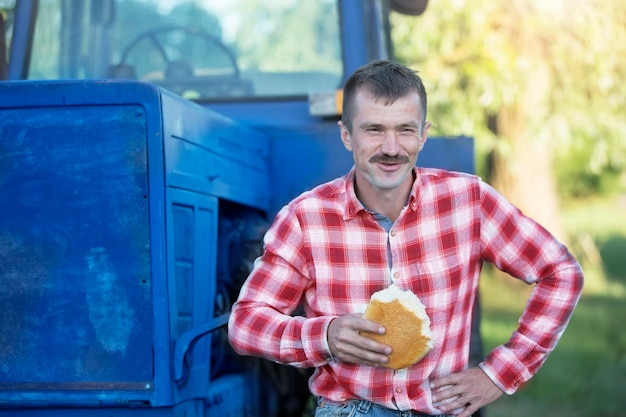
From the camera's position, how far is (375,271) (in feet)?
9.58

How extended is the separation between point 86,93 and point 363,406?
1.15 meters

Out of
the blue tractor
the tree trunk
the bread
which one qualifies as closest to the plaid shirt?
the bread

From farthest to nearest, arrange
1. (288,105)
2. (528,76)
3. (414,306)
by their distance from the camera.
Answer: (528,76), (288,105), (414,306)

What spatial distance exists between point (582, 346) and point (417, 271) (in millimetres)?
6754

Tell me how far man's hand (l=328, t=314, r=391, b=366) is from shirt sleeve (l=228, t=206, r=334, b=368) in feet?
0.29

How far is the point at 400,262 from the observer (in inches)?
115

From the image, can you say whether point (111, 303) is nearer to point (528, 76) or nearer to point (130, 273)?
point (130, 273)

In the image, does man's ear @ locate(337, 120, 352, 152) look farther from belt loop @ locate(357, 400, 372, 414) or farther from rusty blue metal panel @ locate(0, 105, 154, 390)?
belt loop @ locate(357, 400, 372, 414)

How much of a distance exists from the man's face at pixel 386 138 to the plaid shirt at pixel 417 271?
9cm

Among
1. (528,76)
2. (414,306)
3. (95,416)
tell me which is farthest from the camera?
(528,76)

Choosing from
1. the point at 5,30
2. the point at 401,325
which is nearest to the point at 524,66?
the point at 5,30

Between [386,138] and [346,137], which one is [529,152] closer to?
[346,137]

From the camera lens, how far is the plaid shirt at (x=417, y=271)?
2900mm

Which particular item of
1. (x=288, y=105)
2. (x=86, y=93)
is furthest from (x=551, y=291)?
(x=288, y=105)
